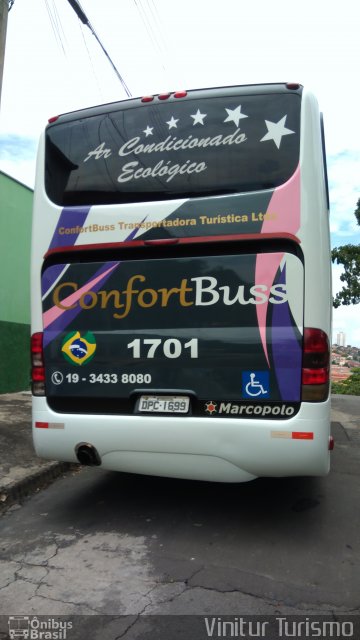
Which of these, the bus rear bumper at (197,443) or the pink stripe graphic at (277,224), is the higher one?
the pink stripe graphic at (277,224)

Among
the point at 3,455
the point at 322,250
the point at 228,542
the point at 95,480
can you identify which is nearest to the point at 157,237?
the point at 322,250

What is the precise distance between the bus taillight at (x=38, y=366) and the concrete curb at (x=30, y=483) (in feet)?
4.11

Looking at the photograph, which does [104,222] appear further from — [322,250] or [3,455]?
[3,455]

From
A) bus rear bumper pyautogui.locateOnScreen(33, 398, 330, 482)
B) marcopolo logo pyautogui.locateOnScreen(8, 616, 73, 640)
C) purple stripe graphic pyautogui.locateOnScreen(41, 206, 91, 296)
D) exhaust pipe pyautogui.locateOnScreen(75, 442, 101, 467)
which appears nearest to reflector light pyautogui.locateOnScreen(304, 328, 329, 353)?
bus rear bumper pyautogui.locateOnScreen(33, 398, 330, 482)

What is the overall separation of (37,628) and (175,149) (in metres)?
3.40

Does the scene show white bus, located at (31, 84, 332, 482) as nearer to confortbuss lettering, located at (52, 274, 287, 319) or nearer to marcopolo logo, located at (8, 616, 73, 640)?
confortbuss lettering, located at (52, 274, 287, 319)

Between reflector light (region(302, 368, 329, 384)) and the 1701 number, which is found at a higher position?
the 1701 number

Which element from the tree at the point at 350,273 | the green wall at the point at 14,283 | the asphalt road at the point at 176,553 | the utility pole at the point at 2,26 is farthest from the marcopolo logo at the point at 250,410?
the tree at the point at 350,273

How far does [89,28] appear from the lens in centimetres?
708

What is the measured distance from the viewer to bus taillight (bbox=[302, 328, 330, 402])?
360 cm

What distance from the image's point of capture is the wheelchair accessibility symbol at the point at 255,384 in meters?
3.67

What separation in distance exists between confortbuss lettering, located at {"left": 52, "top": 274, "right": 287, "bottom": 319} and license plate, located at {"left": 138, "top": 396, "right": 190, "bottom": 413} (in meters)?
0.70

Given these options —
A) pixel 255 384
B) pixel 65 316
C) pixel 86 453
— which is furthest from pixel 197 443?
pixel 65 316

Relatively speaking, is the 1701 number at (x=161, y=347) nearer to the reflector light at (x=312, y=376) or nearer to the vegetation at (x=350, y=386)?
the reflector light at (x=312, y=376)
